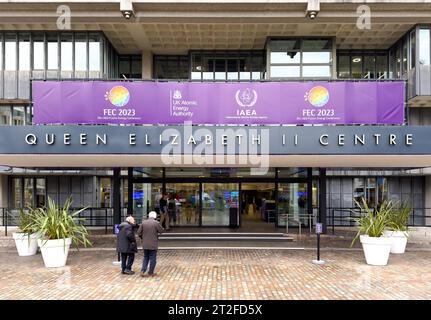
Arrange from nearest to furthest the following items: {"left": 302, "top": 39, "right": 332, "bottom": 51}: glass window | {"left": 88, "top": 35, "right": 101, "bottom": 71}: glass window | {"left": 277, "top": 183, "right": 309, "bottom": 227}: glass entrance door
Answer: {"left": 277, "top": 183, "right": 309, "bottom": 227}: glass entrance door → {"left": 88, "top": 35, "right": 101, "bottom": 71}: glass window → {"left": 302, "top": 39, "right": 332, "bottom": 51}: glass window

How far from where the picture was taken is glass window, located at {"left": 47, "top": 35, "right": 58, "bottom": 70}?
17.2 meters

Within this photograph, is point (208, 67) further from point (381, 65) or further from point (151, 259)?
point (151, 259)

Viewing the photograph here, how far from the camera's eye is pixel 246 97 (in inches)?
458

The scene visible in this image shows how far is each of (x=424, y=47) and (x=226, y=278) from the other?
581 inches

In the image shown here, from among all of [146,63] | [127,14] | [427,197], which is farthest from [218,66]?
[427,197]

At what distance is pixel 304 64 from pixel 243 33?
3341 millimetres

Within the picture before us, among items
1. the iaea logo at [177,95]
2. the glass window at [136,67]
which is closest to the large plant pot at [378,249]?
the iaea logo at [177,95]

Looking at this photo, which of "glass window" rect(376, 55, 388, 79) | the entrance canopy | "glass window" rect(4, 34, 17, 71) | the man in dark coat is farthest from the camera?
"glass window" rect(376, 55, 388, 79)

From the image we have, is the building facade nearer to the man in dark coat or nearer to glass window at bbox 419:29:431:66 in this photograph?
glass window at bbox 419:29:431:66

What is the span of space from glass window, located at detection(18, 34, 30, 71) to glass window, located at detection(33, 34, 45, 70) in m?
0.34

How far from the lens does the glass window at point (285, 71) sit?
1693 centimetres


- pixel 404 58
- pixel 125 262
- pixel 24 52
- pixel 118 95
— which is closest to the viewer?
pixel 125 262

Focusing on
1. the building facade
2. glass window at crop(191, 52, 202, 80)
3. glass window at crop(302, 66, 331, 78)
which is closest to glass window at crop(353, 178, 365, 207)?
the building facade

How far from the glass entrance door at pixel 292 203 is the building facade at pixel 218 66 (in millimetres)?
49
